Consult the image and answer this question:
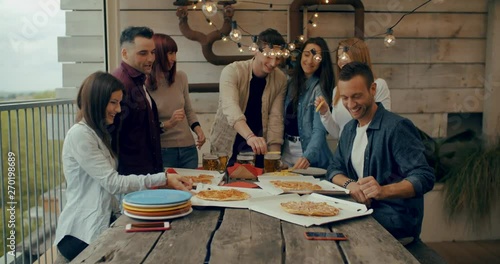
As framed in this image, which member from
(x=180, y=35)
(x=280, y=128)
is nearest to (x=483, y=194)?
(x=280, y=128)

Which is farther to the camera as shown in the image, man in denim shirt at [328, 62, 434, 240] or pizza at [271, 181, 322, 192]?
pizza at [271, 181, 322, 192]

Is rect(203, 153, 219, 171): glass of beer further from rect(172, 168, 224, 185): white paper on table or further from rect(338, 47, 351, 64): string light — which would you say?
rect(338, 47, 351, 64): string light

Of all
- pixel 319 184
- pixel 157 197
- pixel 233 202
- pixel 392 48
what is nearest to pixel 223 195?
pixel 233 202

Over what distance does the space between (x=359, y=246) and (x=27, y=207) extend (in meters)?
2.36

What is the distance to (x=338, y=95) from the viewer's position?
10.2 ft

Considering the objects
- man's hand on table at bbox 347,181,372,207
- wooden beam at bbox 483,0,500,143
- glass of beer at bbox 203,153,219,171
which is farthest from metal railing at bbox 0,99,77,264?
wooden beam at bbox 483,0,500,143

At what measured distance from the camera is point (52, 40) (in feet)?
13.4

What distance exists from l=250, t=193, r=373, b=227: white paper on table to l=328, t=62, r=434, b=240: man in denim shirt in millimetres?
142

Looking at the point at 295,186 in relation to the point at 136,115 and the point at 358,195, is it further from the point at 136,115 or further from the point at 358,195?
the point at 136,115

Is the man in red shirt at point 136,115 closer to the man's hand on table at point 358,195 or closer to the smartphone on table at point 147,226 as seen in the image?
the smartphone on table at point 147,226

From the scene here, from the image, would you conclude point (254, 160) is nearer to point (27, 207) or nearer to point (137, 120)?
point (137, 120)

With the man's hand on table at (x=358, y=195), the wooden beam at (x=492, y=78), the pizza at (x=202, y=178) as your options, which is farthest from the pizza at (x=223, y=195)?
the wooden beam at (x=492, y=78)

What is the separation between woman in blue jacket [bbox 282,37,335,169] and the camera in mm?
3172

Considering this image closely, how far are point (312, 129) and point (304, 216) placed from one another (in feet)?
4.17
